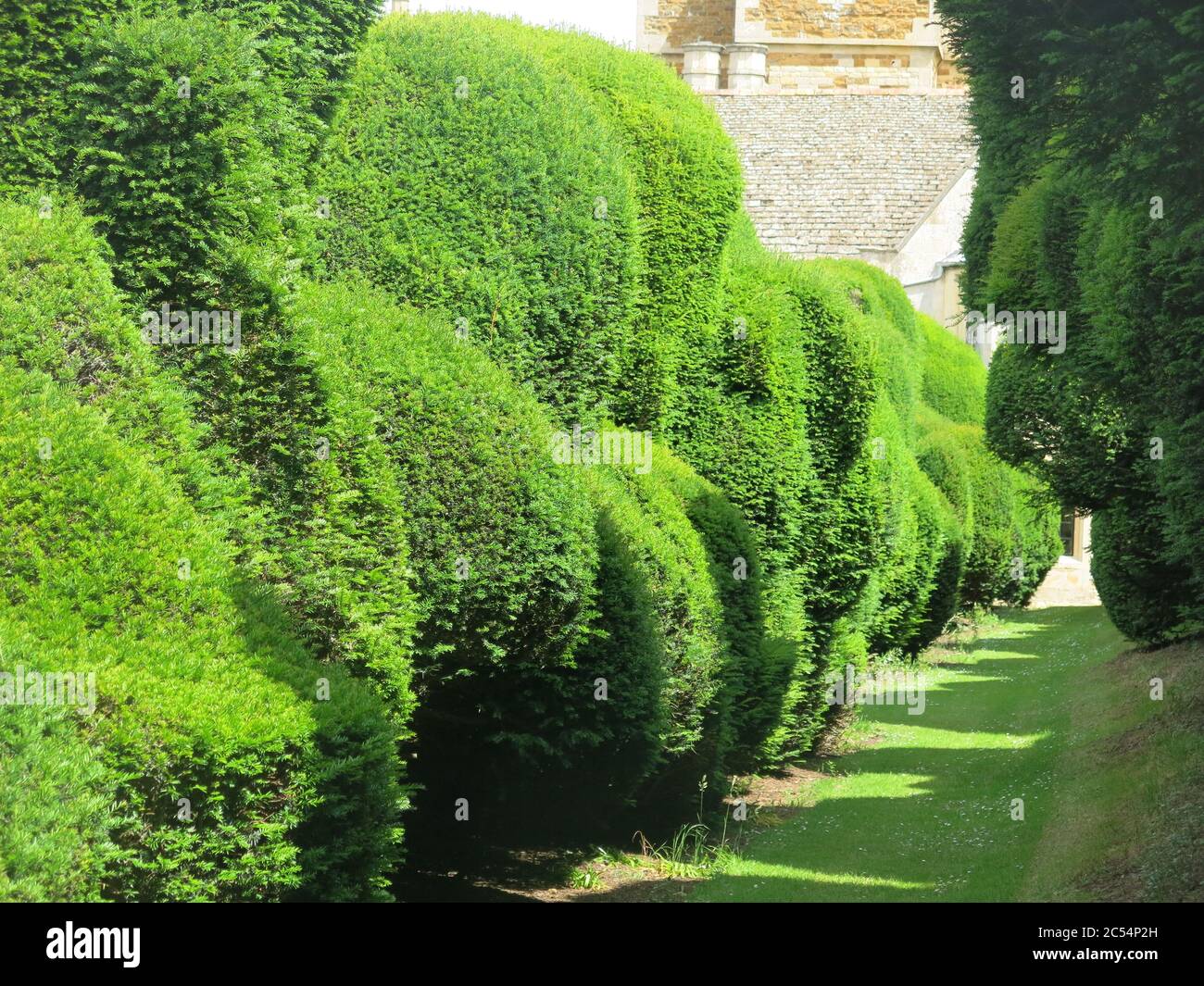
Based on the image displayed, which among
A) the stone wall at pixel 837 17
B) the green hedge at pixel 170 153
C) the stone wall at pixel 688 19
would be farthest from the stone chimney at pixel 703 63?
the green hedge at pixel 170 153

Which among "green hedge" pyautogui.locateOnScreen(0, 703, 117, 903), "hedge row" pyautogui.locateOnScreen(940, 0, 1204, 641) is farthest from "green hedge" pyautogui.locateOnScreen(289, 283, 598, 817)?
"hedge row" pyautogui.locateOnScreen(940, 0, 1204, 641)

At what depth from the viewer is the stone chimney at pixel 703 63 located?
44062mm

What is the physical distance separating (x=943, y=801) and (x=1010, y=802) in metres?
0.72

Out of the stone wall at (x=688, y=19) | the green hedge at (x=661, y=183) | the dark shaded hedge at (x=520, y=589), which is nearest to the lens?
the dark shaded hedge at (x=520, y=589)

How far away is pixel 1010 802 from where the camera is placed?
41.1 feet

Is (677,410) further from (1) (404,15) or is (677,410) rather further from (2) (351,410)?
(2) (351,410)

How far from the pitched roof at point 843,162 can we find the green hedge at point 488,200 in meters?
22.9

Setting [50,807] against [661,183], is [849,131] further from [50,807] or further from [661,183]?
[50,807]

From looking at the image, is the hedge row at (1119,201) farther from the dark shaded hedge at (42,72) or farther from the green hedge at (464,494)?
the dark shaded hedge at (42,72)

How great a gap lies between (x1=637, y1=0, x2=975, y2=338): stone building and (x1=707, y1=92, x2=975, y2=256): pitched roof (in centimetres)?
4

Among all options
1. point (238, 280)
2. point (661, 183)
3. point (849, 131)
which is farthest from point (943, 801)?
point (849, 131)

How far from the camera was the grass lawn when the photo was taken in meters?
9.23

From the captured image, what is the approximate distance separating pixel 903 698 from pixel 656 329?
1085cm

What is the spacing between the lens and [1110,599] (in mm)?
18078
